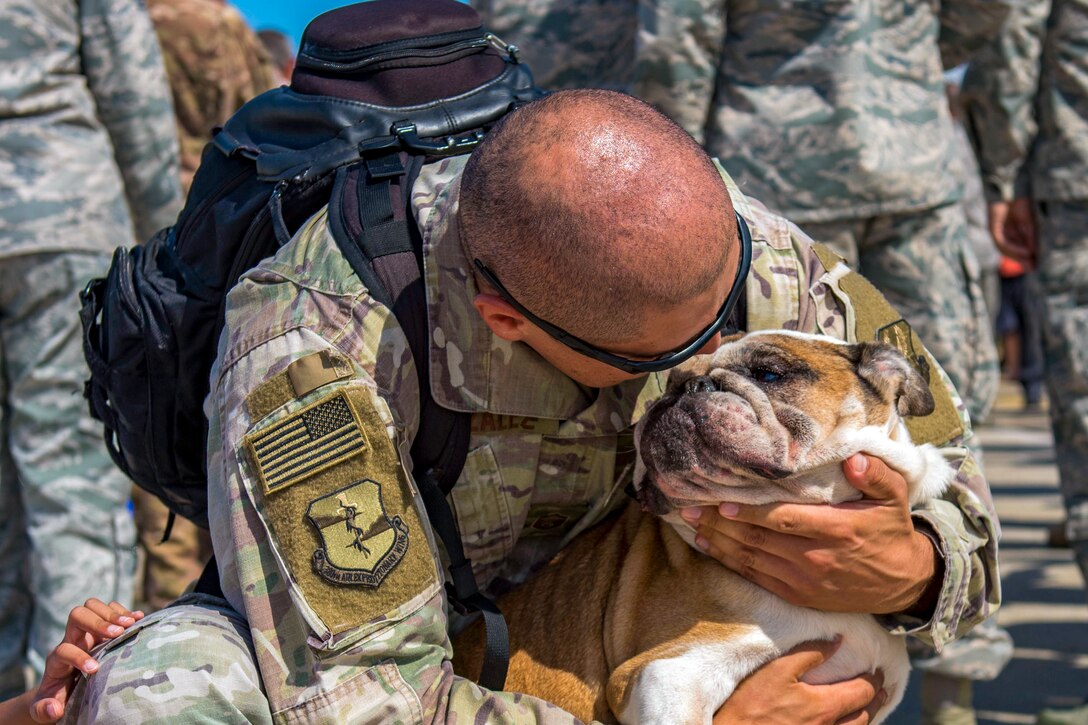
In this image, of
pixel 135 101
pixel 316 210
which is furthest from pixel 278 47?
pixel 316 210

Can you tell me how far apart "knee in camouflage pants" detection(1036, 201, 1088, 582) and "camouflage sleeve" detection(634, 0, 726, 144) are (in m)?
1.51

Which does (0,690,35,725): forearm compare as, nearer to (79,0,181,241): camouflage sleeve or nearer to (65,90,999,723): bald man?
(65,90,999,723): bald man

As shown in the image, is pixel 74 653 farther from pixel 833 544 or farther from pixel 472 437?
pixel 833 544

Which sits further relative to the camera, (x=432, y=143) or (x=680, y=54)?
(x=680, y=54)

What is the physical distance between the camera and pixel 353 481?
2.17 meters

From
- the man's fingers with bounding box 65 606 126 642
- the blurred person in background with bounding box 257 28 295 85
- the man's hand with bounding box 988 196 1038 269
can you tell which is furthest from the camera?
the blurred person in background with bounding box 257 28 295 85

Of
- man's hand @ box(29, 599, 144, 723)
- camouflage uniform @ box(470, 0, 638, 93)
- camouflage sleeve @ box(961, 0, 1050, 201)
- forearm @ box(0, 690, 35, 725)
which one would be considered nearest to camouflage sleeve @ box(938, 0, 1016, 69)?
camouflage sleeve @ box(961, 0, 1050, 201)

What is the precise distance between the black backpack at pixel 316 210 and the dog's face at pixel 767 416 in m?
0.42

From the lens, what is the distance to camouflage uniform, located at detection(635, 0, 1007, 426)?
3869mm

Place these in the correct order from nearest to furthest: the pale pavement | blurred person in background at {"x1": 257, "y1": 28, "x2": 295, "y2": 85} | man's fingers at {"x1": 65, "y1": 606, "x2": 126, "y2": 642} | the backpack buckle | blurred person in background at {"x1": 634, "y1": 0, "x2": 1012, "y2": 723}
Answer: man's fingers at {"x1": 65, "y1": 606, "x2": 126, "y2": 642} < the backpack buckle < blurred person in background at {"x1": 634, "y1": 0, "x2": 1012, "y2": 723} < the pale pavement < blurred person in background at {"x1": 257, "y1": 28, "x2": 295, "y2": 85}

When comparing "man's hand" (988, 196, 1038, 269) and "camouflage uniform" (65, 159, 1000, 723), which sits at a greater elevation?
"camouflage uniform" (65, 159, 1000, 723)

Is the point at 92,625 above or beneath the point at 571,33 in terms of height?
beneath

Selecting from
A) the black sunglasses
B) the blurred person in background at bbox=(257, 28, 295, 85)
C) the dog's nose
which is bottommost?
the blurred person in background at bbox=(257, 28, 295, 85)

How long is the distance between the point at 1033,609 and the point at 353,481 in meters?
4.08
